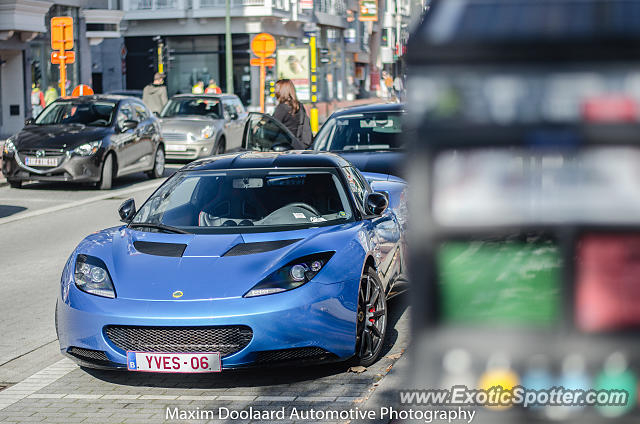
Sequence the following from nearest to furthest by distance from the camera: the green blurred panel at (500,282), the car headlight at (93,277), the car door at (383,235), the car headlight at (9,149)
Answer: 1. the green blurred panel at (500,282)
2. the car headlight at (93,277)
3. the car door at (383,235)
4. the car headlight at (9,149)

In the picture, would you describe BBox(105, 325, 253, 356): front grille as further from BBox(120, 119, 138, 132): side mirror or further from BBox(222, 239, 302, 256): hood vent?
BBox(120, 119, 138, 132): side mirror

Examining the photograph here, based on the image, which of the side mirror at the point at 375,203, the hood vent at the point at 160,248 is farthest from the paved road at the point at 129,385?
the side mirror at the point at 375,203

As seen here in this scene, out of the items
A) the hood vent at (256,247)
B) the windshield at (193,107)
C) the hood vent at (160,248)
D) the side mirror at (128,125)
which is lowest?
the hood vent at (160,248)

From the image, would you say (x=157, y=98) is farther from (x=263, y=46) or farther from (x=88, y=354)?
(x=88, y=354)

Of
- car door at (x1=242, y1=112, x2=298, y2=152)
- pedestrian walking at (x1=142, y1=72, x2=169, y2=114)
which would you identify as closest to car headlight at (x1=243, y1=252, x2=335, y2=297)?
car door at (x1=242, y1=112, x2=298, y2=152)

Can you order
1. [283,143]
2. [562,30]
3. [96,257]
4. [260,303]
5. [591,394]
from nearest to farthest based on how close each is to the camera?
[562,30]
[591,394]
[260,303]
[96,257]
[283,143]

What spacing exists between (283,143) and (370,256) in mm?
5707

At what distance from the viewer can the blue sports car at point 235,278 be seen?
5.93 metres

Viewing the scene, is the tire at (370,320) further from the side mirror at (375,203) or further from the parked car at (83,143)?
the parked car at (83,143)

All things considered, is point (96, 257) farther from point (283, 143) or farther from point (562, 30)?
point (283, 143)

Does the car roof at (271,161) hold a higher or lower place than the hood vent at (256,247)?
higher

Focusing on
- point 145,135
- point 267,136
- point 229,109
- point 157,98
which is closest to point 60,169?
point 145,135

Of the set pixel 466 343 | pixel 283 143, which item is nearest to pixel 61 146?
pixel 283 143

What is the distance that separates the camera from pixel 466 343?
194 centimetres
